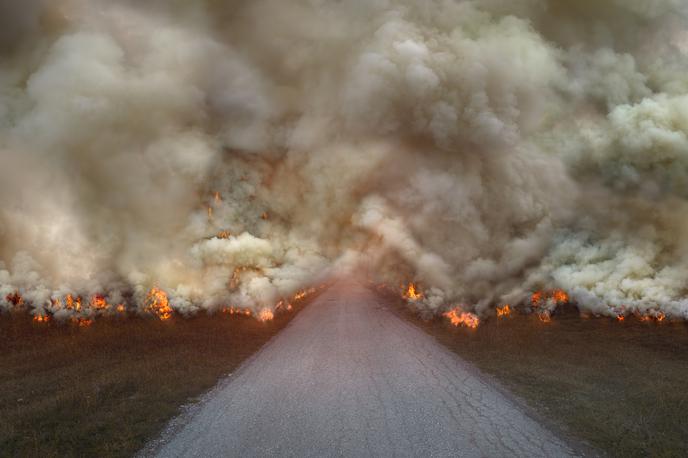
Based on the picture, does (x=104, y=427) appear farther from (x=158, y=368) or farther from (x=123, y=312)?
(x=123, y=312)

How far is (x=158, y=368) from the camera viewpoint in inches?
641

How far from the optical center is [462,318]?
78.2 feet

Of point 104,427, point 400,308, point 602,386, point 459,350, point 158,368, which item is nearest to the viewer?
point 104,427

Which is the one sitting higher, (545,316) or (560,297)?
(560,297)

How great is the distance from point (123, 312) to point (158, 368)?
12.7 metres

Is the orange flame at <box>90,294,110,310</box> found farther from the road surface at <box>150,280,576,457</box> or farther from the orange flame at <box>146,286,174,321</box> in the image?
Answer: the road surface at <box>150,280,576,457</box>

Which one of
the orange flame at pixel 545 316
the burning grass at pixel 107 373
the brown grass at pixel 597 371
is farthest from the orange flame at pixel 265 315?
the orange flame at pixel 545 316

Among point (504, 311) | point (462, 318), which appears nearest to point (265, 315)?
point (462, 318)

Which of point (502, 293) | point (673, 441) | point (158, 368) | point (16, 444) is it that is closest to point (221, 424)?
point (16, 444)

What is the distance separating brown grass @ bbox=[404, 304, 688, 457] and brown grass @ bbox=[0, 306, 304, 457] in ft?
33.6

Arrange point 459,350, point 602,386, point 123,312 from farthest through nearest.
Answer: point 123,312
point 459,350
point 602,386

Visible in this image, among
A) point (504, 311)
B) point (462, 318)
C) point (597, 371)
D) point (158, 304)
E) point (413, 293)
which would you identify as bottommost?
point (597, 371)

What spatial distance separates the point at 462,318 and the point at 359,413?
49.5ft

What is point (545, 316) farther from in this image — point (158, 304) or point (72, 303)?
point (72, 303)
